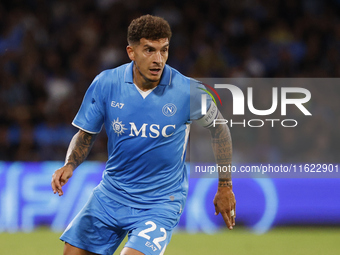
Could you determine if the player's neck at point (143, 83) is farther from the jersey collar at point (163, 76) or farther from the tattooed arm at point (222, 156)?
the tattooed arm at point (222, 156)

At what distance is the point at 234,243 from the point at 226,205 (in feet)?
9.78

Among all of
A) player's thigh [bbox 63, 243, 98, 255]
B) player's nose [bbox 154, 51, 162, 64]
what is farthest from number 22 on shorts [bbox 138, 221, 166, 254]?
player's nose [bbox 154, 51, 162, 64]

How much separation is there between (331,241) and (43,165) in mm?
4002

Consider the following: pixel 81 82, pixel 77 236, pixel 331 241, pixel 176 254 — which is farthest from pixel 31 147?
pixel 77 236

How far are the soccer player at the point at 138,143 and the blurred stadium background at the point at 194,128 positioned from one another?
264 centimetres

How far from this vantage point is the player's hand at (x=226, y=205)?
381 centimetres

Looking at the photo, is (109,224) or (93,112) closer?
(109,224)

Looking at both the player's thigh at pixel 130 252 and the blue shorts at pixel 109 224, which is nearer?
the player's thigh at pixel 130 252

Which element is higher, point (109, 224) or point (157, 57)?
point (157, 57)

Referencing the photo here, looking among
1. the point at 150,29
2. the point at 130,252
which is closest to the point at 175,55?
the point at 150,29

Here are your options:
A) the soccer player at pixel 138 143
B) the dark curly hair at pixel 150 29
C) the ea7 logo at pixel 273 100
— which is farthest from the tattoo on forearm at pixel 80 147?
the ea7 logo at pixel 273 100

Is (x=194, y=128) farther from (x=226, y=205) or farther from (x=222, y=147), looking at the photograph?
(x=226, y=205)

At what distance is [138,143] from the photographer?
12.2ft

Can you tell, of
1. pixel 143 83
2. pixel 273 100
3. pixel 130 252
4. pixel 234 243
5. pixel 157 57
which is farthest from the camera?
pixel 273 100
